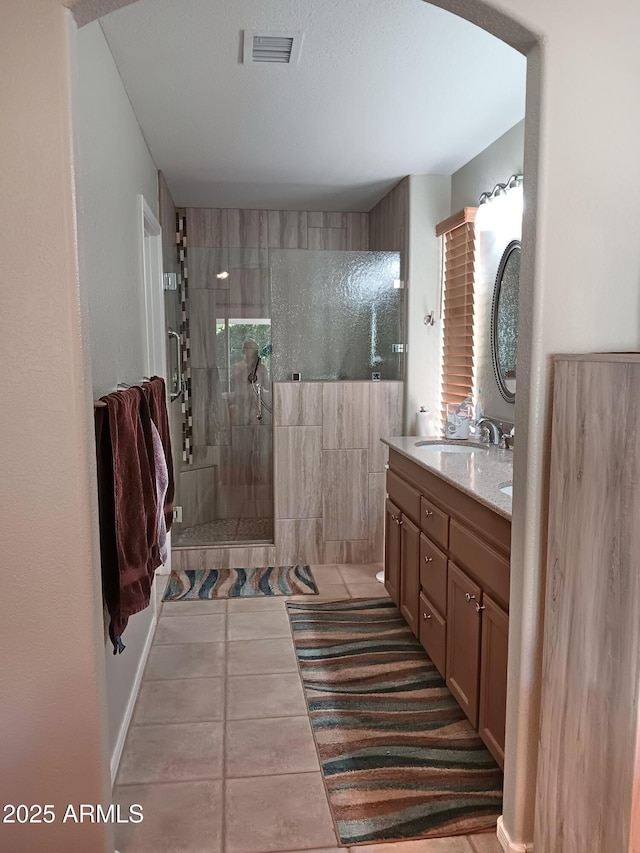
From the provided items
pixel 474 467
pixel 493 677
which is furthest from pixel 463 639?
pixel 474 467

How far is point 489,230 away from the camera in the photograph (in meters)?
3.42

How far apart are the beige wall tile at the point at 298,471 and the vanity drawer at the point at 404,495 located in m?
0.82

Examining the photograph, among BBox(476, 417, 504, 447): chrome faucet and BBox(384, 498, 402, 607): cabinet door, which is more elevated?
BBox(476, 417, 504, 447): chrome faucet

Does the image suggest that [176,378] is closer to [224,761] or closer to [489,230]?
[489,230]

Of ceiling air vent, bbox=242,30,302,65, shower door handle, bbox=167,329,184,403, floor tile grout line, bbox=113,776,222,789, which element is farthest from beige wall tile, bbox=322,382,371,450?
floor tile grout line, bbox=113,776,222,789

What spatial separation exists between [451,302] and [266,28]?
209 centimetres

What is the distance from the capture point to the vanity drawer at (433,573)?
2.61m

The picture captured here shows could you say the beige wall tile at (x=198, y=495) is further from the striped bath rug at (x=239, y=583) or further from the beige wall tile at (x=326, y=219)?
the beige wall tile at (x=326, y=219)

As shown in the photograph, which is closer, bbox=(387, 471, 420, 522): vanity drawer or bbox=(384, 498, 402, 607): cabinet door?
bbox=(387, 471, 420, 522): vanity drawer

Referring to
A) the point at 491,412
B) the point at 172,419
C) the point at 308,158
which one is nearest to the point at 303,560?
the point at 172,419

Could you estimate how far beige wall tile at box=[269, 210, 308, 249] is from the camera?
501 centimetres

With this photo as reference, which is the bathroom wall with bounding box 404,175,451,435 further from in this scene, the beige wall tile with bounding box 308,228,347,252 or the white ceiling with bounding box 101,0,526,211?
the beige wall tile with bounding box 308,228,347,252

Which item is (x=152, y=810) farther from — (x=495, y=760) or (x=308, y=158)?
(x=308, y=158)

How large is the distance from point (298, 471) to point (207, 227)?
6.85 ft
